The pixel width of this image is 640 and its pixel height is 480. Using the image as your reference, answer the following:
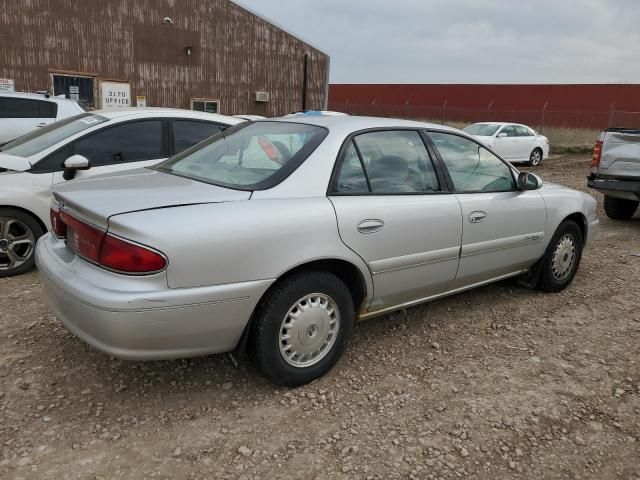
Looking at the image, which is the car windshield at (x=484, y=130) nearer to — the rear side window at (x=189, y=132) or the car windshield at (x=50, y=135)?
the rear side window at (x=189, y=132)

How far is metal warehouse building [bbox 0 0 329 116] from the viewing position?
16.2m

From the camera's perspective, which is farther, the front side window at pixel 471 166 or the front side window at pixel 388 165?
the front side window at pixel 471 166

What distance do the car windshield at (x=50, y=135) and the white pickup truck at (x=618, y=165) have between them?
6.65m

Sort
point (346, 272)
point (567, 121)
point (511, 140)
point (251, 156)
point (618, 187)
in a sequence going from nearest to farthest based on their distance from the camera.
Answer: point (346, 272) → point (251, 156) → point (618, 187) → point (511, 140) → point (567, 121)

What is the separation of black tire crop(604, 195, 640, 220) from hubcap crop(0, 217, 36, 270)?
7936mm

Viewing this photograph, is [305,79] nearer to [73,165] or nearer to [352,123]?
[73,165]

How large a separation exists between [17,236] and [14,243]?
67mm

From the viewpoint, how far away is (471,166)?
397cm

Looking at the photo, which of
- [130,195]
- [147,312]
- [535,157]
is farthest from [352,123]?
[535,157]

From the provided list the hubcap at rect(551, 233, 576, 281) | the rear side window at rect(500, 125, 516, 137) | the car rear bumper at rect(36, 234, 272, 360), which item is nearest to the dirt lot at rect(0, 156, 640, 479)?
the car rear bumper at rect(36, 234, 272, 360)

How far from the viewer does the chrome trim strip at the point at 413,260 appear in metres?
3.23

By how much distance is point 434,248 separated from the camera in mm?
3527

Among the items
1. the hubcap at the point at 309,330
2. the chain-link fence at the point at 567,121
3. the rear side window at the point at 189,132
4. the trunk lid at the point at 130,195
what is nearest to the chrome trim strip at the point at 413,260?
the hubcap at the point at 309,330

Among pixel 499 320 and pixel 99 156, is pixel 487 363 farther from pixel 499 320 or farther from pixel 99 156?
pixel 99 156
